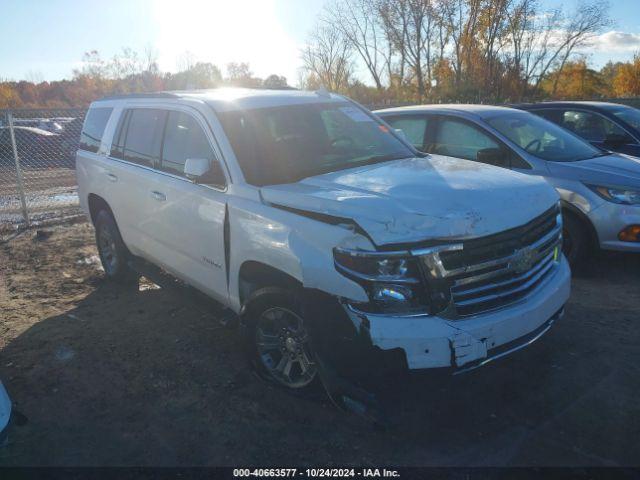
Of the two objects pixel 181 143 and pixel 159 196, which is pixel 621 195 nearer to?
pixel 181 143

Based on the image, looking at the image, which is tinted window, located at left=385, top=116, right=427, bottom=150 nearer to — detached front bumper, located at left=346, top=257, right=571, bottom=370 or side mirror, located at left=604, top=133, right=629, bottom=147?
side mirror, located at left=604, top=133, right=629, bottom=147

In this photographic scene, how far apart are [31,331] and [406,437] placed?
361 centimetres

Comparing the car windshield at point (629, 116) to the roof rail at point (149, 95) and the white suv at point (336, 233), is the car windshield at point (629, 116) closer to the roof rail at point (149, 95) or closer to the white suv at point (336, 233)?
the white suv at point (336, 233)

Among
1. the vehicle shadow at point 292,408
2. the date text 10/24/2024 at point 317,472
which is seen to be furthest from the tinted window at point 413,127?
the date text 10/24/2024 at point 317,472

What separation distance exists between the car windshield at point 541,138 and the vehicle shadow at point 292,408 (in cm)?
192

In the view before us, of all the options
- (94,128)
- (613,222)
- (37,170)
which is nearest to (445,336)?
(613,222)

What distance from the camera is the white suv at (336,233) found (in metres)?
2.70

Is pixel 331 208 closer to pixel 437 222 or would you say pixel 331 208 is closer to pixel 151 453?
pixel 437 222

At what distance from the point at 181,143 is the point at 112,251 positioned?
2174 mm

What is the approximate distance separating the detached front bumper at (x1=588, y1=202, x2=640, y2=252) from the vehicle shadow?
0.70m

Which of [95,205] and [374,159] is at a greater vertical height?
[374,159]

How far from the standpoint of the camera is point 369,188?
10.5 ft

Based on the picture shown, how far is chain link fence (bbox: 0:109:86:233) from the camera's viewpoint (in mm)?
9156

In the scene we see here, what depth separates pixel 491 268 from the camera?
287 cm
